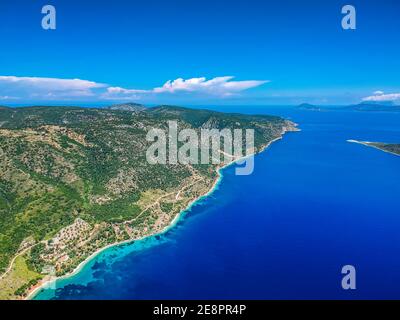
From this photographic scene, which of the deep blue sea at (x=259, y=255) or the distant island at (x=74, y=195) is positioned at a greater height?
the distant island at (x=74, y=195)

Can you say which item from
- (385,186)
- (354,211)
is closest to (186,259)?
(354,211)

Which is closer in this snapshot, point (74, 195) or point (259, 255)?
point (259, 255)

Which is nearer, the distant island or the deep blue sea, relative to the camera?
the deep blue sea

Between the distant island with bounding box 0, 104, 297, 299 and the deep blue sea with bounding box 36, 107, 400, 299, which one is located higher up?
the distant island with bounding box 0, 104, 297, 299

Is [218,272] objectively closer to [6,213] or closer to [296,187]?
[6,213]

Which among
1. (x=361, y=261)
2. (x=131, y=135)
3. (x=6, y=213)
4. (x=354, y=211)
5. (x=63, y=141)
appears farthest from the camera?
(x=131, y=135)

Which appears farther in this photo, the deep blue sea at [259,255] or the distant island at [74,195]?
the distant island at [74,195]

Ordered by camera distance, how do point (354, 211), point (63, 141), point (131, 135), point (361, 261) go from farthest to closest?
point (131, 135) < point (63, 141) < point (354, 211) < point (361, 261)

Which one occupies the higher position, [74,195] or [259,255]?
Answer: [74,195]
